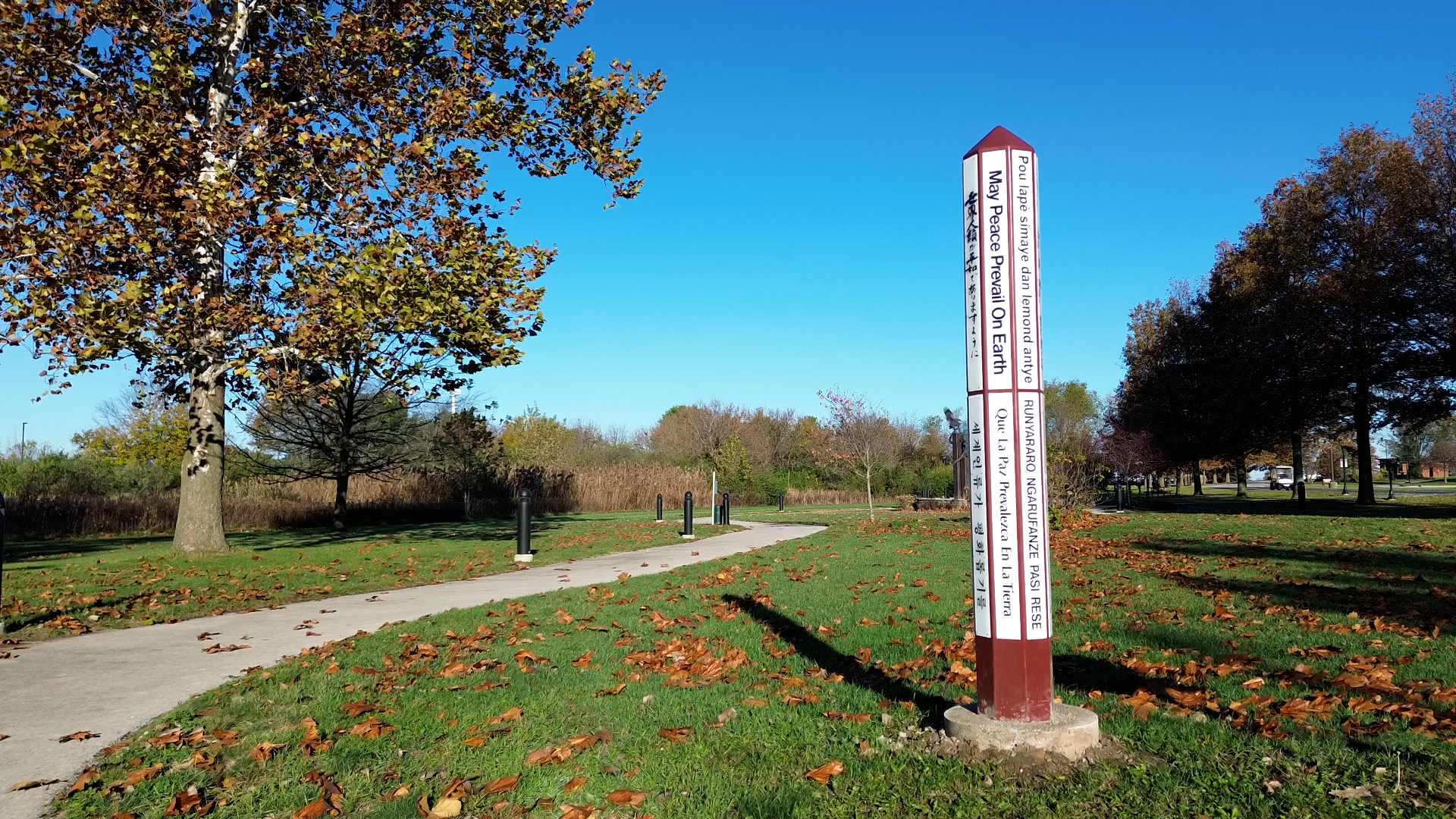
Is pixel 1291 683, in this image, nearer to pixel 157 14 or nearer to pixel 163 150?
pixel 163 150

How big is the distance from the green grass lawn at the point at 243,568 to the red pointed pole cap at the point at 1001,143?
344 inches

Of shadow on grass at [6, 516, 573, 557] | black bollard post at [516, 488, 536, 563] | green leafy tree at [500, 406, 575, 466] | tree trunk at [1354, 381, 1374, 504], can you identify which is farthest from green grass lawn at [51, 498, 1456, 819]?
green leafy tree at [500, 406, 575, 466]

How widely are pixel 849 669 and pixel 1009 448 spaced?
2399 mm

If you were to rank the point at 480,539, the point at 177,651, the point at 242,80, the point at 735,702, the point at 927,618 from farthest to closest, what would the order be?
the point at 480,539, the point at 242,80, the point at 927,618, the point at 177,651, the point at 735,702

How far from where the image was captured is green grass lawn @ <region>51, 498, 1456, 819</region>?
3.53 meters

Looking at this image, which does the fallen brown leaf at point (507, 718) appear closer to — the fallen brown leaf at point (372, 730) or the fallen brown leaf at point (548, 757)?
the fallen brown leaf at point (372, 730)

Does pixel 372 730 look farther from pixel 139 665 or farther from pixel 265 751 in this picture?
pixel 139 665

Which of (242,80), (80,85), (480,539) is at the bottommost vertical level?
(480,539)

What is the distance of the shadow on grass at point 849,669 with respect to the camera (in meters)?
4.73

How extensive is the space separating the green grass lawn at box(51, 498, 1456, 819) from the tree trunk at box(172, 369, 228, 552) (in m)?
8.63

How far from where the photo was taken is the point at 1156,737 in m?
4.04

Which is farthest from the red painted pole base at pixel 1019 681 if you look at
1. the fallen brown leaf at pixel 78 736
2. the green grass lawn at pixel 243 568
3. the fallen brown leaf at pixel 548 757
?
the green grass lawn at pixel 243 568

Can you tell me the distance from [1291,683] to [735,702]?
3.08 meters

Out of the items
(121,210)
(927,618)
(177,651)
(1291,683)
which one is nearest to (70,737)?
(177,651)
